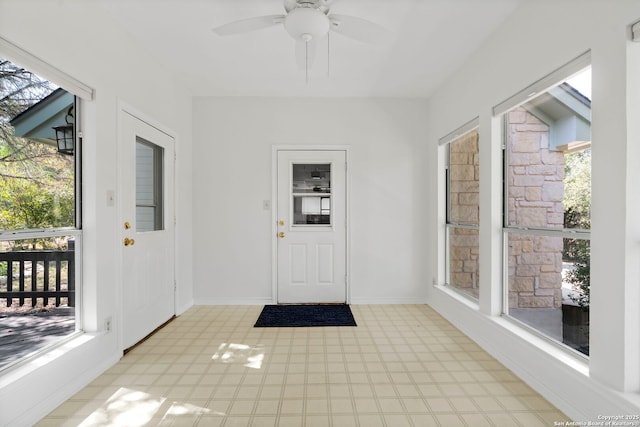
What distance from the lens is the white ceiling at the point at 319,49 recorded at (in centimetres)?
241

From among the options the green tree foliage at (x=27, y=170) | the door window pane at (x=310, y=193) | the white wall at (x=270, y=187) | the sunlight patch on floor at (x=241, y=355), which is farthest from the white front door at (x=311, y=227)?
the green tree foliage at (x=27, y=170)

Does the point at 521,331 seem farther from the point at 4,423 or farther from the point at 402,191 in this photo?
the point at 4,423

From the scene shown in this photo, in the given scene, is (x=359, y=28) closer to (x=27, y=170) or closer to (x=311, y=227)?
(x=27, y=170)

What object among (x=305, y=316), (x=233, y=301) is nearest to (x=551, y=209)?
(x=305, y=316)

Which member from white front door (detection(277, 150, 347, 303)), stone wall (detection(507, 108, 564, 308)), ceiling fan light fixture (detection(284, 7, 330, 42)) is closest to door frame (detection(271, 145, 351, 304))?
white front door (detection(277, 150, 347, 303))

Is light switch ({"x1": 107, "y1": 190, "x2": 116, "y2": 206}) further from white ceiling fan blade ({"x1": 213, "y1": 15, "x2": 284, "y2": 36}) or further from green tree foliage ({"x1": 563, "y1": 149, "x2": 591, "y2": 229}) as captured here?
green tree foliage ({"x1": 563, "y1": 149, "x2": 591, "y2": 229})

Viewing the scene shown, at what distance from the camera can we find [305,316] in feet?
12.3

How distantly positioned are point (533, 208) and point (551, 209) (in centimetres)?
19

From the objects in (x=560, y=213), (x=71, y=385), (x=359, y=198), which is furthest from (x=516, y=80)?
(x=71, y=385)

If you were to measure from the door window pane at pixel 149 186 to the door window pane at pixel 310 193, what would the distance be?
60.0 inches

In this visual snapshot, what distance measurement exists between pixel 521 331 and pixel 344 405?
140cm

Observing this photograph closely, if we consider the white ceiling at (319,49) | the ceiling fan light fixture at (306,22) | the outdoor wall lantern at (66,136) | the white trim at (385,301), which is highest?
the white ceiling at (319,49)

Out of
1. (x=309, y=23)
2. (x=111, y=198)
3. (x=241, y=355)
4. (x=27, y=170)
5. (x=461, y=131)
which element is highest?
(x=309, y=23)

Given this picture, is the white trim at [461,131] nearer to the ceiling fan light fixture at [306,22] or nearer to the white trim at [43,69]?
the ceiling fan light fixture at [306,22]
